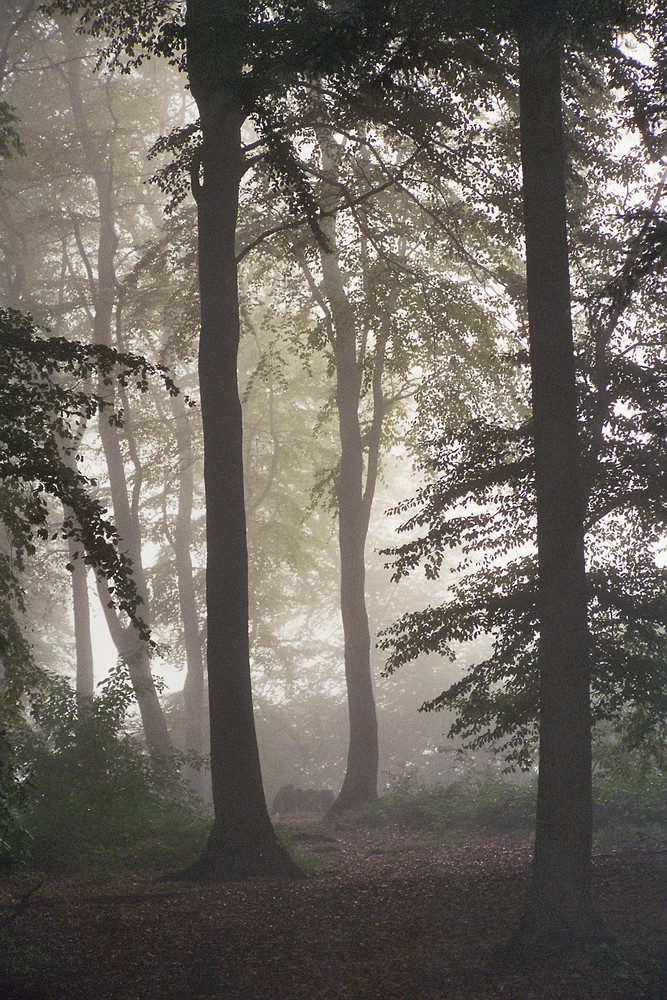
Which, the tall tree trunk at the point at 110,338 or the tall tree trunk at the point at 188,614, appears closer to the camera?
the tall tree trunk at the point at 110,338

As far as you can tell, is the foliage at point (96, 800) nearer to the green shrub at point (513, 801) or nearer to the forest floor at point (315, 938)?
the forest floor at point (315, 938)

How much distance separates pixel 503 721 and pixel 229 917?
3.45m

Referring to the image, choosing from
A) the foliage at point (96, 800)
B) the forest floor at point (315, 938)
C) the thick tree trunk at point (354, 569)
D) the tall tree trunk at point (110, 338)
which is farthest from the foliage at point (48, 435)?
the tall tree trunk at point (110, 338)

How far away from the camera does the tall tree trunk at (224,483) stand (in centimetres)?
884

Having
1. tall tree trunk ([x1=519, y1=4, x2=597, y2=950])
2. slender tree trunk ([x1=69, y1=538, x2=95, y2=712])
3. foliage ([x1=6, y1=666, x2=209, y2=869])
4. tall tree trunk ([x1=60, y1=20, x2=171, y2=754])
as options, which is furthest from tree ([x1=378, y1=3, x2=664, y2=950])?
slender tree trunk ([x1=69, y1=538, x2=95, y2=712])

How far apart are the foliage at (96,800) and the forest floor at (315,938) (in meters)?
0.78

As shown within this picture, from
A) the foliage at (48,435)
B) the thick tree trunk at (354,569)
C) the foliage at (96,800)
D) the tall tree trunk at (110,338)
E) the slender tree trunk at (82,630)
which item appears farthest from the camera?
the slender tree trunk at (82,630)

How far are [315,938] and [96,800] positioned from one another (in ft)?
14.8

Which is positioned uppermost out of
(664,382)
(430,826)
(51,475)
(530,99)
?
(530,99)

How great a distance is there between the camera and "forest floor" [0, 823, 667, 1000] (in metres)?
6.11

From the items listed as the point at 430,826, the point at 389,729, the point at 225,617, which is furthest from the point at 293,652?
the point at 225,617

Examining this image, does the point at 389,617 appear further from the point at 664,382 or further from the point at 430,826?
the point at 664,382

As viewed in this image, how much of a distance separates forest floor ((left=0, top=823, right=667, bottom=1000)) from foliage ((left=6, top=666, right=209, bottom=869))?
78 cm

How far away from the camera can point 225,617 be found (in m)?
9.36
